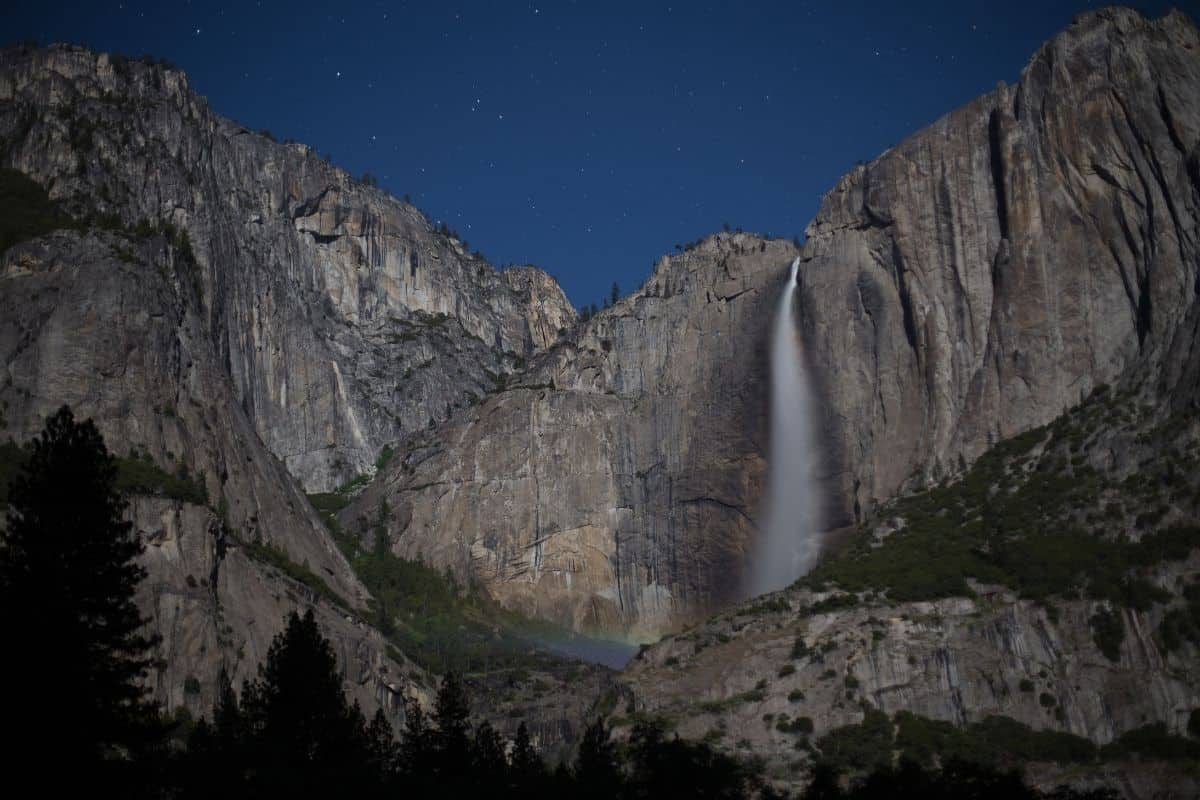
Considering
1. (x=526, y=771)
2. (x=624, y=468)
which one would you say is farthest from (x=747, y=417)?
(x=526, y=771)

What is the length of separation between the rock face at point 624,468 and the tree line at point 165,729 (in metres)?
47.7

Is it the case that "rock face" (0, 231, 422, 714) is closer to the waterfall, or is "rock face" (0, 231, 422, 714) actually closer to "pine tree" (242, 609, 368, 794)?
"pine tree" (242, 609, 368, 794)

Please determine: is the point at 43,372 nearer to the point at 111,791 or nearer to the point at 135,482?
the point at 135,482

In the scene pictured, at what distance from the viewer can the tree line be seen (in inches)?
1401

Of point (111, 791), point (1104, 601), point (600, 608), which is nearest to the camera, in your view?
point (111, 791)

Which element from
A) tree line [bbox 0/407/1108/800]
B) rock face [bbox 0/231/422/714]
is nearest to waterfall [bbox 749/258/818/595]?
rock face [bbox 0/231/422/714]

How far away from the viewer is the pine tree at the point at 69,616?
116 ft

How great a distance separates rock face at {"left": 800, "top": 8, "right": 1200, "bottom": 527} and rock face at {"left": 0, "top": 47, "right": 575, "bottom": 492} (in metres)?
51.7

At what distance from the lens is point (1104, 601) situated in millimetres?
81562

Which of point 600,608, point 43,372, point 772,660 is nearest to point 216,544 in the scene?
point 43,372

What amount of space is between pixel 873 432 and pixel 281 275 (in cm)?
7098

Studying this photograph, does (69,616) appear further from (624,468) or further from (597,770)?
(624,468)

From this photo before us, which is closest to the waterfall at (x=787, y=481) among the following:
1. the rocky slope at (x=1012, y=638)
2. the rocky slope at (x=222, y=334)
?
the rocky slope at (x=1012, y=638)

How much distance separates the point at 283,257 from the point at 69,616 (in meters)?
126
